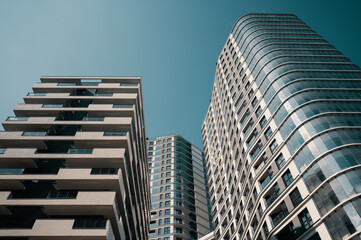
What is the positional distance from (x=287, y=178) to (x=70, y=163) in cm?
2284

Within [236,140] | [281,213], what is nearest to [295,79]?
[236,140]

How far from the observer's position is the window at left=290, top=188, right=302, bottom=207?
2620cm

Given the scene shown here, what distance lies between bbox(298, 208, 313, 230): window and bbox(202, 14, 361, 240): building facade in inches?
3.3

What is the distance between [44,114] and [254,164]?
28.0m

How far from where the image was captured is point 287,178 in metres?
28.9

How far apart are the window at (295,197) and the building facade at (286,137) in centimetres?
10

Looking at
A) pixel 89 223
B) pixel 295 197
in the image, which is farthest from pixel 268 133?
pixel 89 223

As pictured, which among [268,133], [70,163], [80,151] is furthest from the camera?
[268,133]

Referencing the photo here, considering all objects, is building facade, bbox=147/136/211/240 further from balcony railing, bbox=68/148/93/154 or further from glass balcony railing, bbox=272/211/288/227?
balcony railing, bbox=68/148/93/154

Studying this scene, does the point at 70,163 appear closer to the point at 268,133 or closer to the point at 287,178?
the point at 287,178

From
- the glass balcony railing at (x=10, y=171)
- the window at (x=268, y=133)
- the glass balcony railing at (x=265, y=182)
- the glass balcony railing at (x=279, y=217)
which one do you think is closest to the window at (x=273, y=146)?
the window at (x=268, y=133)

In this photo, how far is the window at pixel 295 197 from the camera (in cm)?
2620

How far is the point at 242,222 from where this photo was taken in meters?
37.1

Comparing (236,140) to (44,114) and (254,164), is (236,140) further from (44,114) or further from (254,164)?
(44,114)
